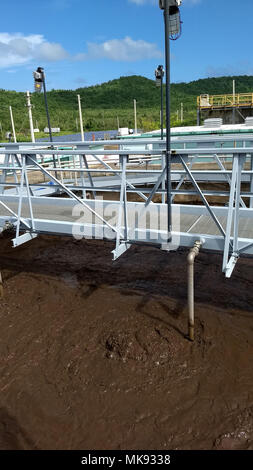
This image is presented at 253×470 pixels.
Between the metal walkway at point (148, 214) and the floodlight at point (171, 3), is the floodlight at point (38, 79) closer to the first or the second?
the metal walkway at point (148, 214)

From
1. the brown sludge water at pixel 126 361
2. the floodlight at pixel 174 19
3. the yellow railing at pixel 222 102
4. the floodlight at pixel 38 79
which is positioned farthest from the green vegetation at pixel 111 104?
the floodlight at pixel 174 19

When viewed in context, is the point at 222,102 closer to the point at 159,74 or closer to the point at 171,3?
the point at 159,74

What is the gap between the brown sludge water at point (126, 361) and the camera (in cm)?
419

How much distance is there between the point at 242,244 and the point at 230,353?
5.93 feet

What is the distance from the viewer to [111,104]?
7994 centimetres

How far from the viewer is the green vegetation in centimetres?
5409

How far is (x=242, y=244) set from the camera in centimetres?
436

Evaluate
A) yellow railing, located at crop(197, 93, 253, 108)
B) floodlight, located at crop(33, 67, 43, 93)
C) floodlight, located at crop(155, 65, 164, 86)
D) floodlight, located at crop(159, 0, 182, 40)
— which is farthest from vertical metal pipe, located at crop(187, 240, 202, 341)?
yellow railing, located at crop(197, 93, 253, 108)

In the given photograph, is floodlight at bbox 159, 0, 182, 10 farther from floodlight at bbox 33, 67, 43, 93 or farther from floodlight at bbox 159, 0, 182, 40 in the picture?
floodlight at bbox 33, 67, 43, 93

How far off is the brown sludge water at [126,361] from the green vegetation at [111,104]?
3473cm

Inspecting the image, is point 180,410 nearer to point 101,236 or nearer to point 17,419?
point 17,419

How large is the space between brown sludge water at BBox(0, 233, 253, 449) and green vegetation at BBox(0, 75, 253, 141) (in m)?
34.7

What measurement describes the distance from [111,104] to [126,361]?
8136 centimetres

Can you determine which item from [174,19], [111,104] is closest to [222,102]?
[174,19]
